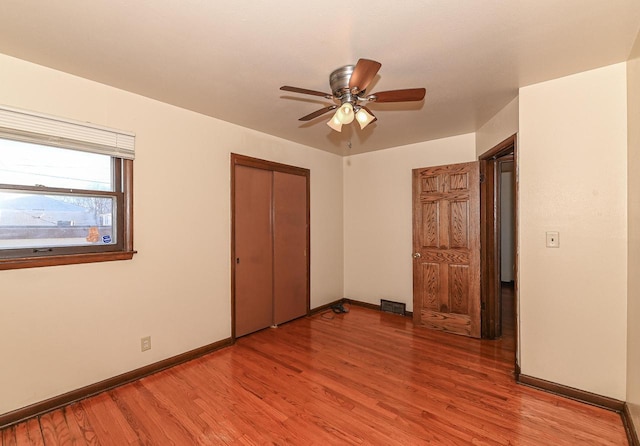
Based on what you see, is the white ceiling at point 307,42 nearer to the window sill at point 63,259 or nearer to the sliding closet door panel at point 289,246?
the window sill at point 63,259

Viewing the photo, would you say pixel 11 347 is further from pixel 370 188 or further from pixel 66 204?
pixel 370 188

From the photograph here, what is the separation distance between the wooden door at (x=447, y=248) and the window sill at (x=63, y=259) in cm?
325

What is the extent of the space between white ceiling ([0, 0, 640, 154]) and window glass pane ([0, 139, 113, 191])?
0.61 m

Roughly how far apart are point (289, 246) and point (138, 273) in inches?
74.8

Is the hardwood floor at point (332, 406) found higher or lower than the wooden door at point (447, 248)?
lower

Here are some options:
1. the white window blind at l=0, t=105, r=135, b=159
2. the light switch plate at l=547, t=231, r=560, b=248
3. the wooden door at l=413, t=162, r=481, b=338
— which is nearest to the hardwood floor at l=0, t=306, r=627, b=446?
the wooden door at l=413, t=162, r=481, b=338

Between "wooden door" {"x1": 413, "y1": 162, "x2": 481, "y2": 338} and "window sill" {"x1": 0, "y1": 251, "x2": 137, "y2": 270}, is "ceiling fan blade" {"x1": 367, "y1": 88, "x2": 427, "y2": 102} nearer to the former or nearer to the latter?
"wooden door" {"x1": 413, "y1": 162, "x2": 481, "y2": 338}

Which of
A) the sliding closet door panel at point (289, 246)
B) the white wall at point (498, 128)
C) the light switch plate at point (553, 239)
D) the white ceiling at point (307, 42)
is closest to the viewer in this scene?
the white ceiling at point (307, 42)

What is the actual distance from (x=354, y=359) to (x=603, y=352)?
1.95m

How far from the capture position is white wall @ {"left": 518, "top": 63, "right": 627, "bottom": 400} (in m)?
2.15

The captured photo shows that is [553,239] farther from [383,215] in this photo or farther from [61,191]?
[61,191]

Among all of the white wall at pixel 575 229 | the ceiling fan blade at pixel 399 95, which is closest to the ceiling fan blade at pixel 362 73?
the ceiling fan blade at pixel 399 95

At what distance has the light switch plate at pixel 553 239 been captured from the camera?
2363 mm

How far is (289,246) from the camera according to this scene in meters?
4.11
